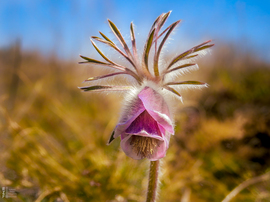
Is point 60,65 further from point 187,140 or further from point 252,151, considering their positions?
point 252,151

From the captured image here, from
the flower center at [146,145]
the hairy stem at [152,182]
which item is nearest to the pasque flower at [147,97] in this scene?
the flower center at [146,145]

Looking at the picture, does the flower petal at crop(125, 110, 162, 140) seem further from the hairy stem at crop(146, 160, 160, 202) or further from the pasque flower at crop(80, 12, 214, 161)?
the hairy stem at crop(146, 160, 160, 202)

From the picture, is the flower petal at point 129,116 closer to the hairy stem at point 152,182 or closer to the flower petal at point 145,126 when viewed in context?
the flower petal at point 145,126

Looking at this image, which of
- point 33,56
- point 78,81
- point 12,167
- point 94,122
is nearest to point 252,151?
point 94,122

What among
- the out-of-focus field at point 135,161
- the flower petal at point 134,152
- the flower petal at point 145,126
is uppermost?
the flower petal at point 145,126

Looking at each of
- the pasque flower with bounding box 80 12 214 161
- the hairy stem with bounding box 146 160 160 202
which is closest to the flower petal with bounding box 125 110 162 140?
the pasque flower with bounding box 80 12 214 161
